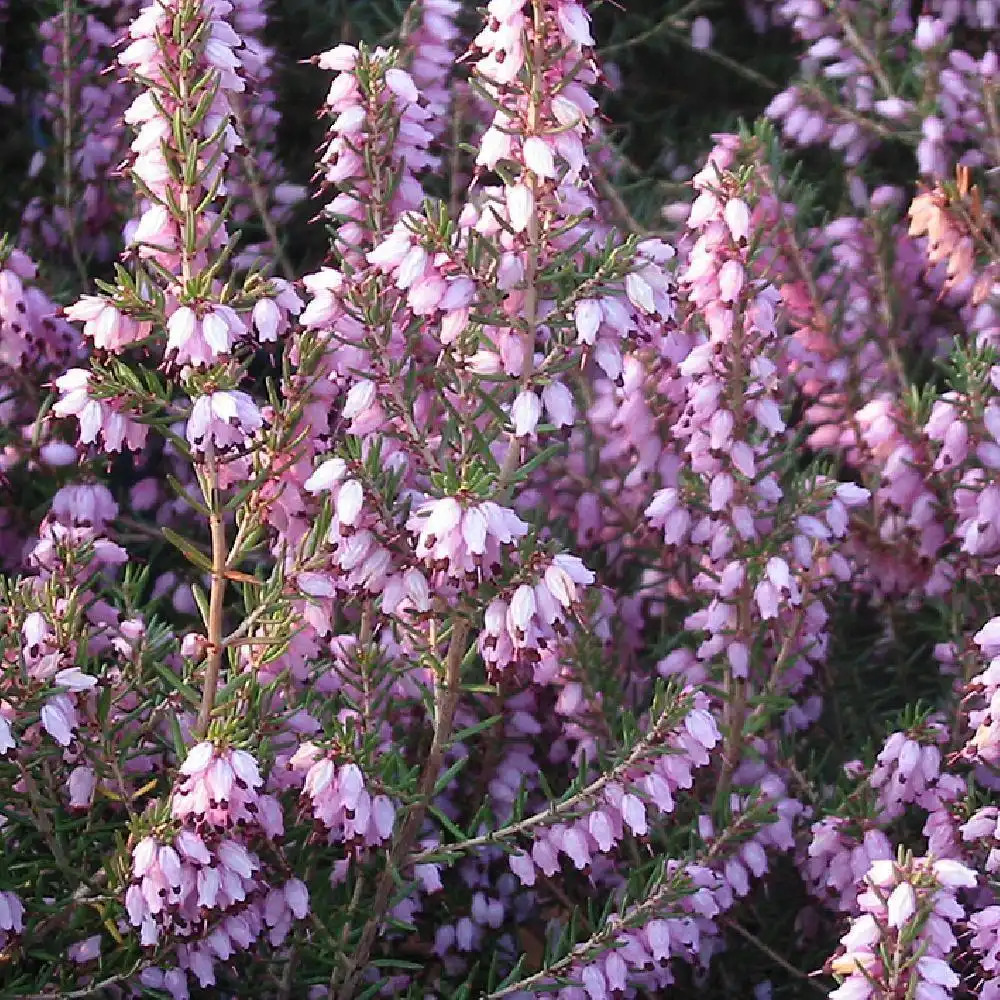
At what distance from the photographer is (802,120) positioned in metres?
5.04

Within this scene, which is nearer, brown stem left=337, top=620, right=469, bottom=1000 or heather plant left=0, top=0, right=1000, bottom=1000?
heather plant left=0, top=0, right=1000, bottom=1000

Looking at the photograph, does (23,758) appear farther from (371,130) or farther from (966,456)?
(966,456)

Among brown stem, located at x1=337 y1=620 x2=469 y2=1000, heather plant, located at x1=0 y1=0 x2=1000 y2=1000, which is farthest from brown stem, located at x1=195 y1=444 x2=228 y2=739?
brown stem, located at x1=337 y1=620 x2=469 y2=1000

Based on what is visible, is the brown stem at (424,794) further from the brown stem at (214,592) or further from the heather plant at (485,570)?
the brown stem at (214,592)

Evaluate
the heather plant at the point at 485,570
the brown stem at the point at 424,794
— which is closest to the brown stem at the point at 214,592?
the heather plant at the point at 485,570

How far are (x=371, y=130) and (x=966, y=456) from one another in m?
1.46

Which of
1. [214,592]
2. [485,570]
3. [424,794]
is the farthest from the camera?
[424,794]

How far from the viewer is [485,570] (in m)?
2.52

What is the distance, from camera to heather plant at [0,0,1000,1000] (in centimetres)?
255

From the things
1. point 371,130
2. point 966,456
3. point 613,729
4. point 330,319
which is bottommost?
point 613,729

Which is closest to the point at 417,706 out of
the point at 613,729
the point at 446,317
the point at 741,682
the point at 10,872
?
the point at 613,729

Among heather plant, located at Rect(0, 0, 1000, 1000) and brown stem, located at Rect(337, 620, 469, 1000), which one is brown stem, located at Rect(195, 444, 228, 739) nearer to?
heather plant, located at Rect(0, 0, 1000, 1000)

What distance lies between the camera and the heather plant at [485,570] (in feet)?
8.38

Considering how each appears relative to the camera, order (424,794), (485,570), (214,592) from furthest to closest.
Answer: (424,794) → (214,592) → (485,570)
